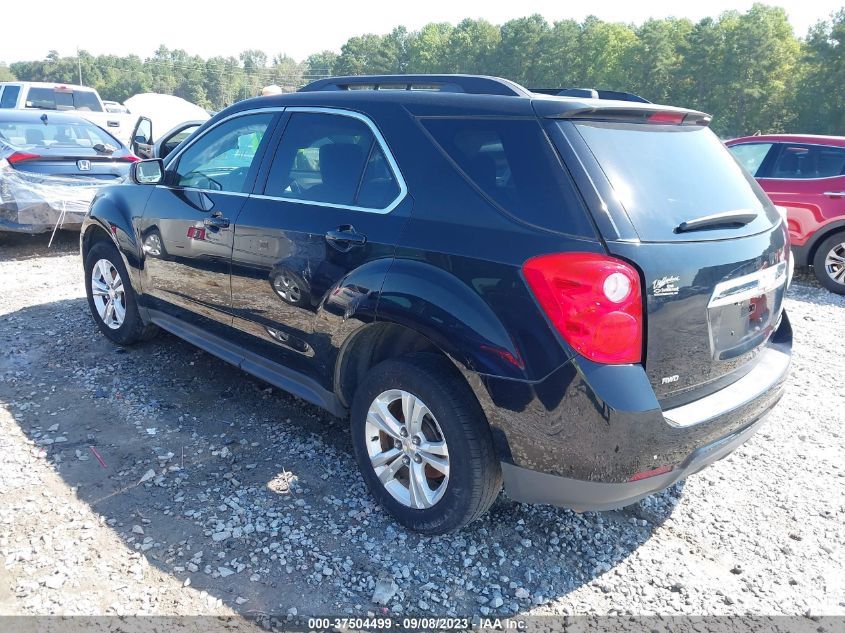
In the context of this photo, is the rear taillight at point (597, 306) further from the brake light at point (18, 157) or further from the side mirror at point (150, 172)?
the brake light at point (18, 157)

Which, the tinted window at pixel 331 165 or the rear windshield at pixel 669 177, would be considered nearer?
the rear windshield at pixel 669 177

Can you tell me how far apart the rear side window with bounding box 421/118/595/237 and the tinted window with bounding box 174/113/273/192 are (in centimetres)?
142

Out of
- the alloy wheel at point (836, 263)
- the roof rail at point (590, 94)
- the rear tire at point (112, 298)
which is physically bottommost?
the alloy wheel at point (836, 263)

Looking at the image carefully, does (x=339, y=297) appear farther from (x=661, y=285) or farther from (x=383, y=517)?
(x=661, y=285)

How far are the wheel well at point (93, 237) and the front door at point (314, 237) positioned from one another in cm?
192

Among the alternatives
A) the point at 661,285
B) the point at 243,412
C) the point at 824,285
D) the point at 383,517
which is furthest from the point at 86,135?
the point at 824,285

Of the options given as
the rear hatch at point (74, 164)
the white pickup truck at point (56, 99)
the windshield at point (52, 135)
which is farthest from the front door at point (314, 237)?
the white pickup truck at point (56, 99)

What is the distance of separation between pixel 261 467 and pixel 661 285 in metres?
2.21

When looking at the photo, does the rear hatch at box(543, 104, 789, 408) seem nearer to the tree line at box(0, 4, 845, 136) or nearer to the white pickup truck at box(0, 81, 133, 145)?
the white pickup truck at box(0, 81, 133, 145)

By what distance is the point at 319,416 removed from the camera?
3969 millimetres

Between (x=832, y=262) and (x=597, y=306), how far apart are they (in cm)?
703

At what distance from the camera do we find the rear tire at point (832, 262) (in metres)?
7.60

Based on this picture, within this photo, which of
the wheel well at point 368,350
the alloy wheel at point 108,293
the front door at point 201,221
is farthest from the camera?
the alloy wheel at point 108,293

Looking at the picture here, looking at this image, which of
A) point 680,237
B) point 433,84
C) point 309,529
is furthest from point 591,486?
point 433,84
